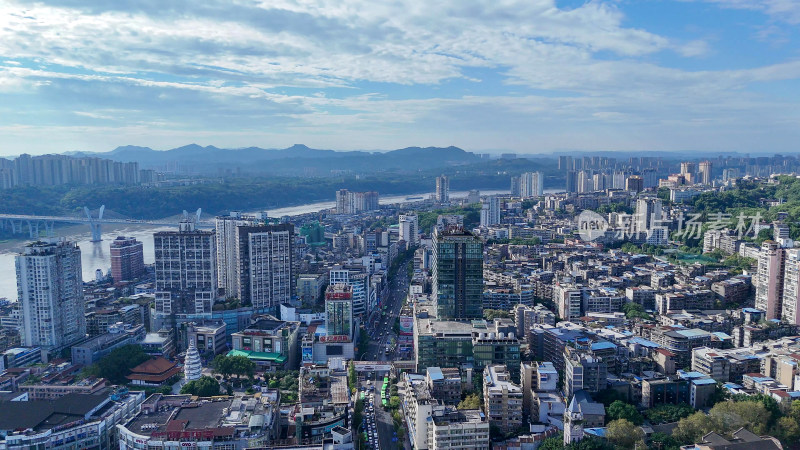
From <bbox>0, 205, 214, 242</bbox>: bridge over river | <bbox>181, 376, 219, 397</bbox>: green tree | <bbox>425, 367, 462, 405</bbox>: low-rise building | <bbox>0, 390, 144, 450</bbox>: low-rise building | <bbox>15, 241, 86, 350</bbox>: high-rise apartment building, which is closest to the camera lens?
<bbox>0, 390, 144, 450</bbox>: low-rise building

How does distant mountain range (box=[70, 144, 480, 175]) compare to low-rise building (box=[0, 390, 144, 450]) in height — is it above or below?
above

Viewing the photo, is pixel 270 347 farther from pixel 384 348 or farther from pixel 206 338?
pixel 384 348

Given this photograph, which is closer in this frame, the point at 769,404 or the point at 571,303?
the point at 769,404

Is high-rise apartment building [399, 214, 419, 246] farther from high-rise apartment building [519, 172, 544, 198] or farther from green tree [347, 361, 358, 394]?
high-rise apartment building [519, 172, 544, 198]

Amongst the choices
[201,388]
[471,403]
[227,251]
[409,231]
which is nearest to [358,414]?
[471,403]

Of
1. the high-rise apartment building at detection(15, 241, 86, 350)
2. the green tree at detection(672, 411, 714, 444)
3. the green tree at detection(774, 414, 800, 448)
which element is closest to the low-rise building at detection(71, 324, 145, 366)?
the high-rise apartment building at detection(15, 241, 86, 350)

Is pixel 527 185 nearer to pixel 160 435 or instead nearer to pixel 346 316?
pixel 346 316

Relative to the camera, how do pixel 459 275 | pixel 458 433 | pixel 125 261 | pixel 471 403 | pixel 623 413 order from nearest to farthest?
pixel 458 433, pixel 623 413, pixel 471 403, pixel 459 275, pixel 125 261
